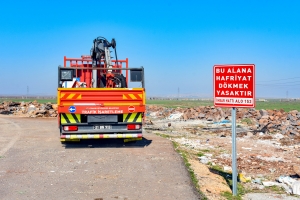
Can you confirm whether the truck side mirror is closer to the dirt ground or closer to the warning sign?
the dirt ground

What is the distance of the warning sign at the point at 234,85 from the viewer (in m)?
5.97

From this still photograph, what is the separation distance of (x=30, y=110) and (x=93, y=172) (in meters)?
26.5

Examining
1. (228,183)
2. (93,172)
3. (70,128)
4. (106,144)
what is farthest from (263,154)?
(70,128)

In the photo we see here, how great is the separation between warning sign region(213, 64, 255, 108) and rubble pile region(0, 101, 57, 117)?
23478 mm

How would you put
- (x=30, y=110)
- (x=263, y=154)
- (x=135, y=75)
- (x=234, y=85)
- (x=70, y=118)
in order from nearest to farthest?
(x=234, y=85) → (x=70, y=118) → (x=263, y=154) → (x=135, y=75) → (x=30, y=110)

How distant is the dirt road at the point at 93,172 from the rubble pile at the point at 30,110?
54.6 feet

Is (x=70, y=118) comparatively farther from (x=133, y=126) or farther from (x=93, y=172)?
(x=93, y=172)

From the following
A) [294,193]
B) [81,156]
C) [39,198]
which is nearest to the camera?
[39,198]

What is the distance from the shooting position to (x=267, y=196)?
252 inches

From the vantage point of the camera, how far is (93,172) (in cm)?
745

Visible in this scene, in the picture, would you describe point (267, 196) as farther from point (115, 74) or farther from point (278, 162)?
point (115, 74)

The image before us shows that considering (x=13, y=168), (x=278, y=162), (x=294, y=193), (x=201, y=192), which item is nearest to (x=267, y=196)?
(x=294, y=193)

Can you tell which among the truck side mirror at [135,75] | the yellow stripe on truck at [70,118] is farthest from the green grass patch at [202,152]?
the yellow stripe on truck at [70,118]

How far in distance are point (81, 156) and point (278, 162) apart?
5.75m
